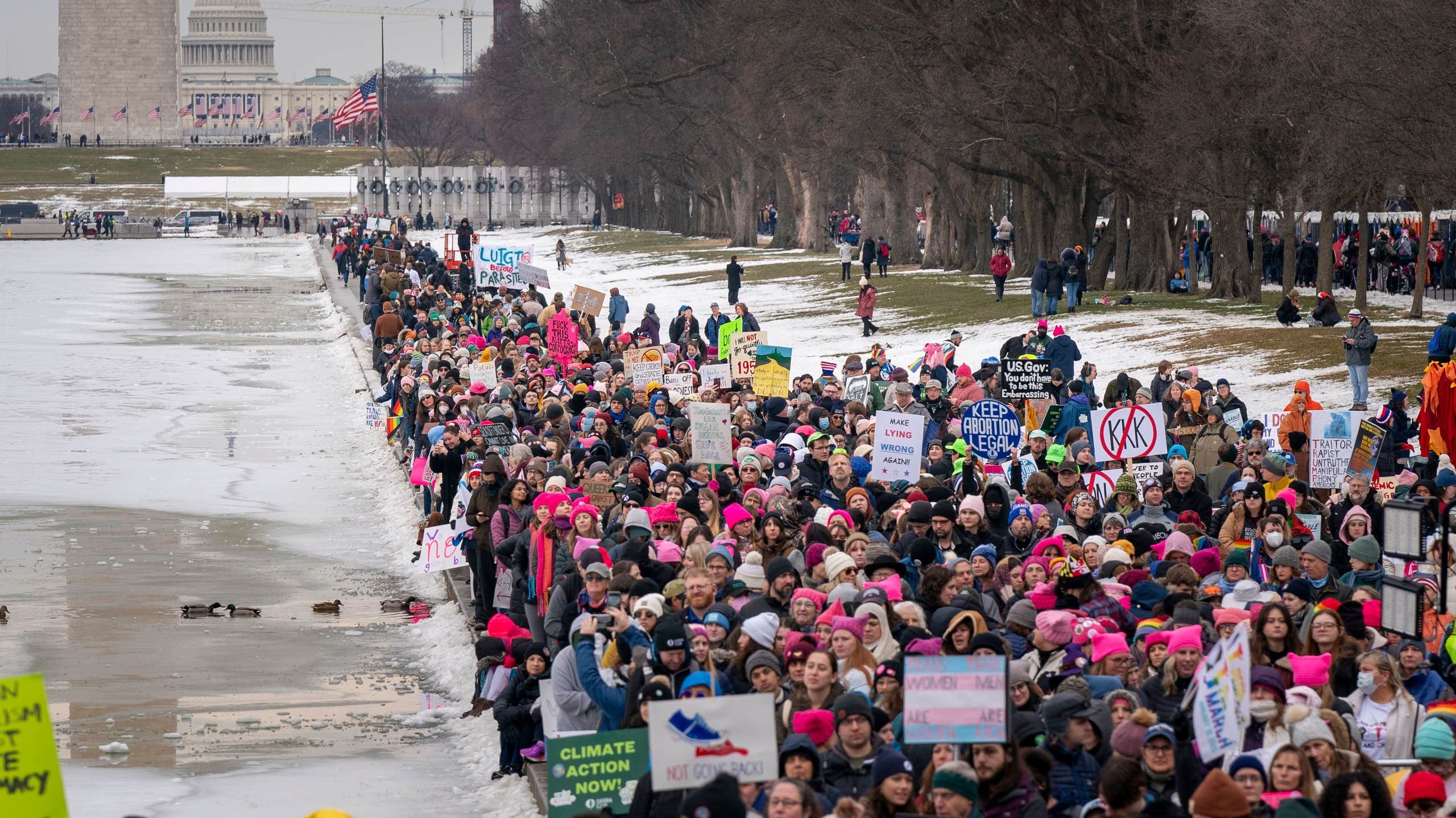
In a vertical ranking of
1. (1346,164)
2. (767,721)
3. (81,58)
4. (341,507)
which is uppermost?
(81,58)

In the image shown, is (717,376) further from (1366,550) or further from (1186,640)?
(1186,640)

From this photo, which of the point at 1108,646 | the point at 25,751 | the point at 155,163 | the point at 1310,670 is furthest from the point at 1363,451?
the point at 155,163

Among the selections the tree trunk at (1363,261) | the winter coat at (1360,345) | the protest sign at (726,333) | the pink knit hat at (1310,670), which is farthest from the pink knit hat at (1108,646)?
the tree trunk at (1363,261)

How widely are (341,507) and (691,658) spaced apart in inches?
591

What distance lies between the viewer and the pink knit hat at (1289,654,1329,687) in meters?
9.06

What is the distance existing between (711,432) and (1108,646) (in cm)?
760

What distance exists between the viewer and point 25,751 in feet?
23.2

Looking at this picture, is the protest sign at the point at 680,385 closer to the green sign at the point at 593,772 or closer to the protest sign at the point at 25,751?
the green sign at the point at 593,772

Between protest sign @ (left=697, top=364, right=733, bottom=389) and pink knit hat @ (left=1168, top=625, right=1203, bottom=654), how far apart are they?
1246cm

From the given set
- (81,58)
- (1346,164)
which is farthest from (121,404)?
(81,58)

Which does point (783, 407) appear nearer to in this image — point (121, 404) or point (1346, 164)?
point (1346, 164)

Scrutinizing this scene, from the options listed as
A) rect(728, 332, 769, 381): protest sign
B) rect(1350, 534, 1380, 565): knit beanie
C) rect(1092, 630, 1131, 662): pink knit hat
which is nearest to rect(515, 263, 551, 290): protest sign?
rect(728, 332, 769, 381): protest sign

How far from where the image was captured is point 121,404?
34469 millimetres

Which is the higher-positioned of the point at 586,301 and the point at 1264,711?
the point at 586,301
